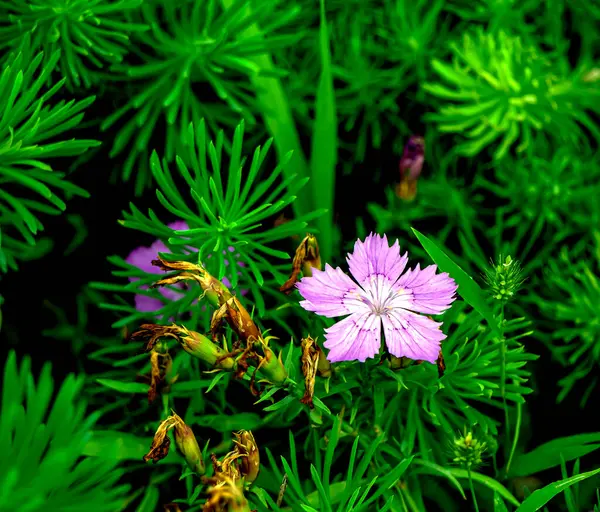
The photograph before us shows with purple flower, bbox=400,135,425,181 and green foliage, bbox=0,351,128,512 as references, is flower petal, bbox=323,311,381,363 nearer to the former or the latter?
green foliage, bbox=0,351,128,512

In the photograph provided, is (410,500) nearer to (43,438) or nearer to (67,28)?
(43,438)

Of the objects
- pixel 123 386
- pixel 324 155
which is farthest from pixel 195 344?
pixel 324 155

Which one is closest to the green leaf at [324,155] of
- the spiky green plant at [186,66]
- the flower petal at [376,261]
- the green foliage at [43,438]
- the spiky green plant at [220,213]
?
the spiky green plant at [186,66]

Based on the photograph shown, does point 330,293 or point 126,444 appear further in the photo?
point 126,444

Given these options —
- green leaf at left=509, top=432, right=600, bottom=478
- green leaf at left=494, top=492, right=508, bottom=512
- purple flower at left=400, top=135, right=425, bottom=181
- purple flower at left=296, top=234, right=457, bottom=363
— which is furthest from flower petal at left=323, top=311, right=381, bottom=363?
purple flower at left=400, top=135, right=425, bottom=181

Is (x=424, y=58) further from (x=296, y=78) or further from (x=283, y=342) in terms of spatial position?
(x=283, y=342)

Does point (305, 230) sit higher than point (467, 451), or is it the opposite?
point (305, 230)
